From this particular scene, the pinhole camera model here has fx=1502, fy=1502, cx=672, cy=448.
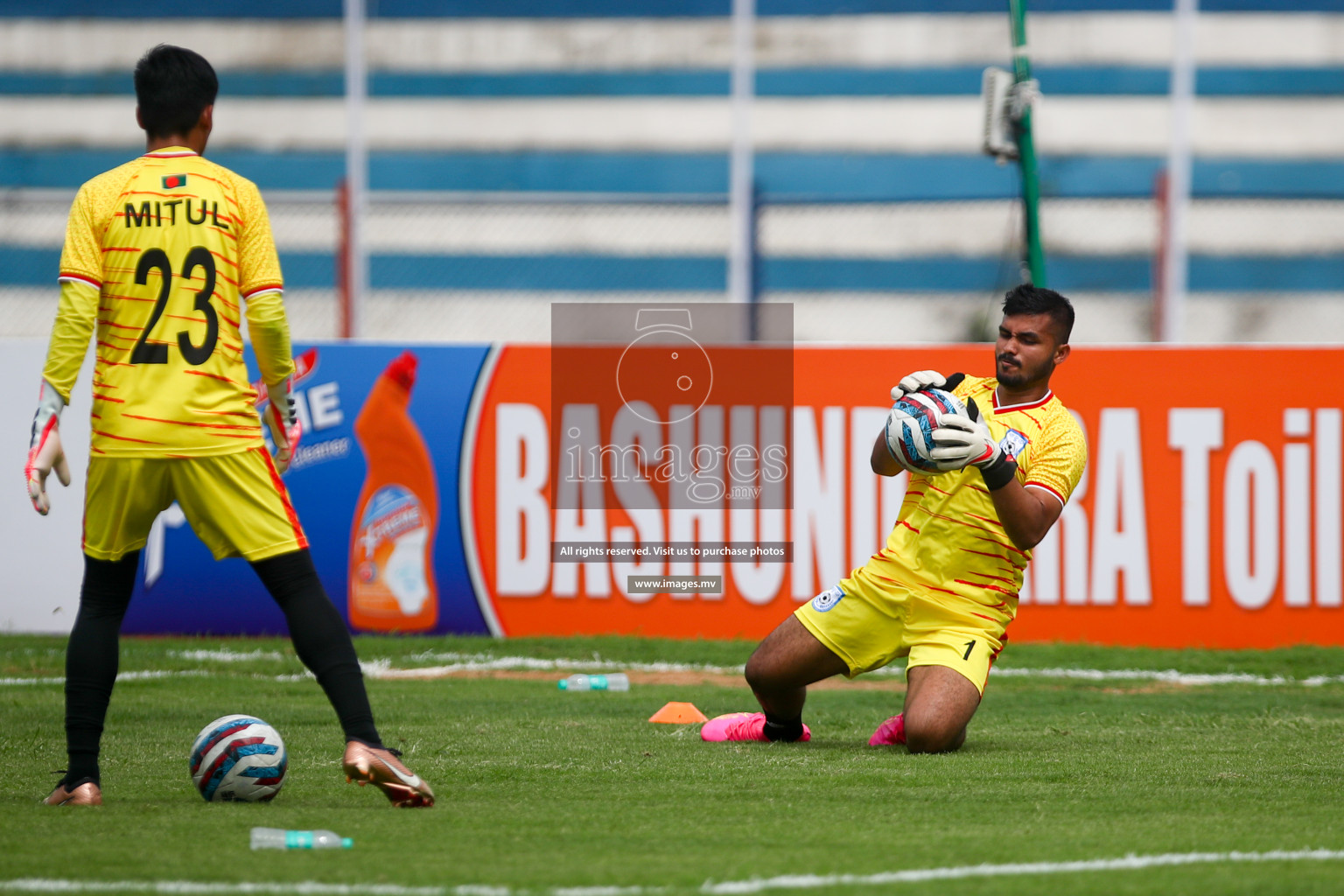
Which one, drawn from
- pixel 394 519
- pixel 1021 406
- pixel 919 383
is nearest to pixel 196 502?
pixel 919 383

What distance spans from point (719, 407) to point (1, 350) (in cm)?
459

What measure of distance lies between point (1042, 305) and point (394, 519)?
477 centimetres

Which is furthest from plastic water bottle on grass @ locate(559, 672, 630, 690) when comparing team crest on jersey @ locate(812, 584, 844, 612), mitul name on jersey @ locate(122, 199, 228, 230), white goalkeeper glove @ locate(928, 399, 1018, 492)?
mitul name on jersey @ locate(122, 199, 228, 230)

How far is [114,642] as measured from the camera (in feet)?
14.6

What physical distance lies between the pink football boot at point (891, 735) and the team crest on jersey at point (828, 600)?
0.51 metres

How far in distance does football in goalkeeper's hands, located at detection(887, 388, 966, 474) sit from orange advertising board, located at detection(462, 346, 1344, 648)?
12.0 feet

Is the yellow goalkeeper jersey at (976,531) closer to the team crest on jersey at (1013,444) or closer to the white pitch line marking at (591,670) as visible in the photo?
the team crest on jersey at (1013,444)

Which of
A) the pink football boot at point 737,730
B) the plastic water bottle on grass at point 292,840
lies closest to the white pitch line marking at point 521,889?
the plastic water bottle on grass at point 292,840

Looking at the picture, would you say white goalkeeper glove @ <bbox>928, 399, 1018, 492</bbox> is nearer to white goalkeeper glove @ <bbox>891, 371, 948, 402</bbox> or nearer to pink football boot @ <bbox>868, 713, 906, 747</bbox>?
white goalkeeper glove @ <bbox>891, 371, 948, 402</bbox>

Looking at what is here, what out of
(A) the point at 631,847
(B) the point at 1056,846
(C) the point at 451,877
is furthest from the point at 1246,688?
(C) the point at 451,877

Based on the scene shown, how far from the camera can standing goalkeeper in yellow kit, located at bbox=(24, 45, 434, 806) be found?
169 inches

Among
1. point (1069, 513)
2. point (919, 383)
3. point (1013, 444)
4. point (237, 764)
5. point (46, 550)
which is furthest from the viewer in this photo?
point (46, 550)

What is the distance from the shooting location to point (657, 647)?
348 inches

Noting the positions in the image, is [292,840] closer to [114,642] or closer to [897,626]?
[114,642]
